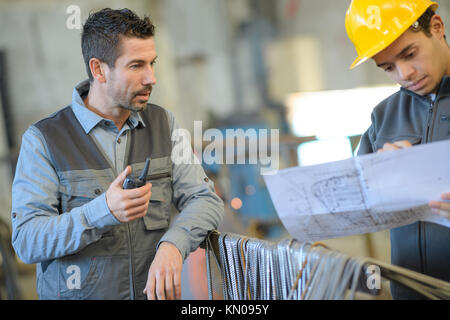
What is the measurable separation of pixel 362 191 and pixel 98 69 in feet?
3.78

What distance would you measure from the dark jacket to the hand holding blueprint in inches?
9.9

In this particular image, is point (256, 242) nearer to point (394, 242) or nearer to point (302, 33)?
point (394, 242)

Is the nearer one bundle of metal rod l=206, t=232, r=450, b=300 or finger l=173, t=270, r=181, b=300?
bundle of metal rod l=206, t=232, r=450, b=300

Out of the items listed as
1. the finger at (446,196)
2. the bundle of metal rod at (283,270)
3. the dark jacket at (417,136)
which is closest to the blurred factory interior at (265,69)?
the dark jacket at (417,136)

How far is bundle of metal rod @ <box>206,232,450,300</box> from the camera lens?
A: 117cm

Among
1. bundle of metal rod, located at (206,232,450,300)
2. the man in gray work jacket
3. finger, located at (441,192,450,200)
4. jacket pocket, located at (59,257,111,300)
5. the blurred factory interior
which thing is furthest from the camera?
the blurred factory interior

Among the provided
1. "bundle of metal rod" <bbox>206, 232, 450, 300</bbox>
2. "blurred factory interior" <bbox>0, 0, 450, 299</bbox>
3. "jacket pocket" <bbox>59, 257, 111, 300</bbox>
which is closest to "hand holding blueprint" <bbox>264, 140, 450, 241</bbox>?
"bundle of metal rod" <bbox>206, 232, 450, 300</bbox>

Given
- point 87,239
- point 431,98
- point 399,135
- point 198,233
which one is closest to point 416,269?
point 399,135

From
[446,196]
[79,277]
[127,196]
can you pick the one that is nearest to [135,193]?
[127,196]

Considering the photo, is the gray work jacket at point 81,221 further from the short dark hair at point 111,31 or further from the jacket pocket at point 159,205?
the short dark hair at point 111,31

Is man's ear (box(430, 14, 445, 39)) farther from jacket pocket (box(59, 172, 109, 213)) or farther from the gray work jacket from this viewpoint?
jacket pocket (box(59, 172, 109, 213))

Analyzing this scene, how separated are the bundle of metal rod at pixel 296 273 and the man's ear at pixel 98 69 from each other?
0.81 metres

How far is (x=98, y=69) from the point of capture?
74.2 inches

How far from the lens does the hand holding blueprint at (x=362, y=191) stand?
4.24ft
